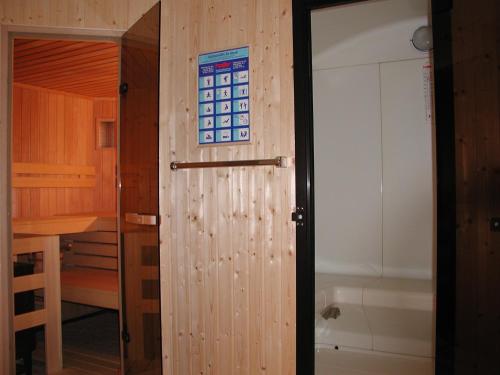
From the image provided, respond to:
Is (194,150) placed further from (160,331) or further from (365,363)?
(365,363)

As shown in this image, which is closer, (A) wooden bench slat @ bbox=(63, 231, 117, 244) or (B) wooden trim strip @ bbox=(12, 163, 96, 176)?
(A) wooden bench slat @ bbox=(63, 231, 117, 244)

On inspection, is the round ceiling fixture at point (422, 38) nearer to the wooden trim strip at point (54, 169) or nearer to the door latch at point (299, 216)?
the door latch at point (299, 216)

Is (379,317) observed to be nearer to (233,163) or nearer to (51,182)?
(233,163)

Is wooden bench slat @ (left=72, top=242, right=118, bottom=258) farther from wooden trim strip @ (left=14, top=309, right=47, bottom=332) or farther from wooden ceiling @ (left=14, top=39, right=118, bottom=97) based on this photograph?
wooden ceiling @ (left=14, top=39, right=118, bottom=97)

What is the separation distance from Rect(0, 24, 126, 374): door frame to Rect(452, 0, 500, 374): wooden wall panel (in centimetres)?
196

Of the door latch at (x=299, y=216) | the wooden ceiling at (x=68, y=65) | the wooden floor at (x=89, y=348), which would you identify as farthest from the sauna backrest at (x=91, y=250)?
the door latch at (x=299, y=216)

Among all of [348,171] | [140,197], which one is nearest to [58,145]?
[140,197]

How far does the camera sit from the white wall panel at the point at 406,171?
3189 mm

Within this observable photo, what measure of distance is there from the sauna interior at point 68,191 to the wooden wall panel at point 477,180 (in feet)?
7.03

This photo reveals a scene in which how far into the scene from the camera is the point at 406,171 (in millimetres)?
3244

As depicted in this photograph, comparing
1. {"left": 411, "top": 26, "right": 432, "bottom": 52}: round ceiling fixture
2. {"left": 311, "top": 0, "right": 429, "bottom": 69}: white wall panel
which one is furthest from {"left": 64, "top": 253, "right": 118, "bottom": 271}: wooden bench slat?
{"left": 411, "top": 26, "right": 432, "bottom": 52}: round ceiling fixture

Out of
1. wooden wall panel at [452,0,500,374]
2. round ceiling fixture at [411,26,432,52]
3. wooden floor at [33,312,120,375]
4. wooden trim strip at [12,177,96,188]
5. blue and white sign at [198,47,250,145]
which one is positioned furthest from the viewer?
wooden trim strip at [12,177,96,188]

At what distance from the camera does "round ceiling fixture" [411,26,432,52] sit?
3074 millimetres

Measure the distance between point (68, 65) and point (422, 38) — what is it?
3.37 meters
